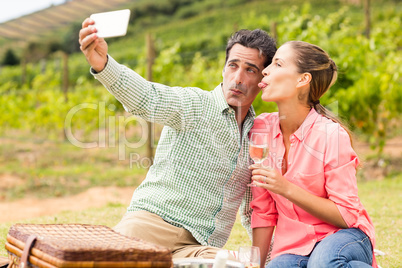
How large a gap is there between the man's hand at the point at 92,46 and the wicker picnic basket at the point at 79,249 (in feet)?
2.50

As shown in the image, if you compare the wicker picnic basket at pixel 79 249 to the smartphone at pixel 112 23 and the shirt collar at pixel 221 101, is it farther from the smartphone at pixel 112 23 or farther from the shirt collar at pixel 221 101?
the shirt collar at pixel 221 101

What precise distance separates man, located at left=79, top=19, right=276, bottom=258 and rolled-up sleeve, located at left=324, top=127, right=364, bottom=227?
0.51m

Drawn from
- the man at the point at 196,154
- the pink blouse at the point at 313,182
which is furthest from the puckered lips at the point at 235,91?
the pink blouse at the point at 313,182

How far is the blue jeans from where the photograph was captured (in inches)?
82.9

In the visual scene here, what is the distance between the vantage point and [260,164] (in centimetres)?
222

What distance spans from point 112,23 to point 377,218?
353cm

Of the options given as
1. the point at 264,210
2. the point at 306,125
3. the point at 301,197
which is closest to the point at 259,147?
the point at 301,197

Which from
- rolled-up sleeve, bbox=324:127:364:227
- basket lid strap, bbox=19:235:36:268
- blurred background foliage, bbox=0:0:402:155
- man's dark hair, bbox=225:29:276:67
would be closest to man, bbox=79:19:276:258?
man's dark hair, bbox=225:29:276:67

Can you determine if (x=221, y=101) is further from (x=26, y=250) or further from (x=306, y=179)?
(x=26, y=250)

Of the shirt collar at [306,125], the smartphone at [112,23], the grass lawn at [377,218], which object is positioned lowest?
the grass lawn at [377,218]

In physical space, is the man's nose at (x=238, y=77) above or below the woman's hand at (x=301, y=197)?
above

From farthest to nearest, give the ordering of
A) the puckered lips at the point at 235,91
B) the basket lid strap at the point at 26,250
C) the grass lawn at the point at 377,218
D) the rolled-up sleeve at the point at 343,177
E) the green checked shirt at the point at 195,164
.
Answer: the grass lawn at the point at 377,218 < the puckered lips at the point at 235,91 < the green checked shirt at the point at 195,164 < the rolled-up sleeve at the point at 343,177 < the basket lid strap at the point at 26,250

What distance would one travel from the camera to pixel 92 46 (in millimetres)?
2129

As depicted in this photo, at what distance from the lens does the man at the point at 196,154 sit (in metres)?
2.35
